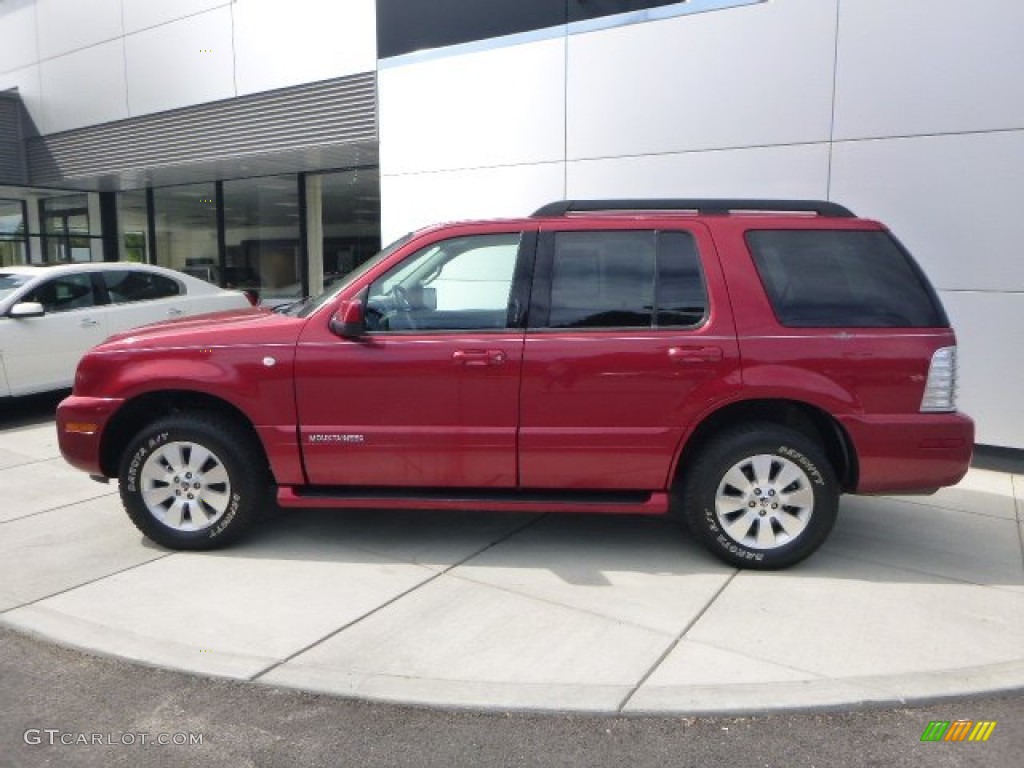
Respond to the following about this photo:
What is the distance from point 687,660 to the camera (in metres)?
3.56

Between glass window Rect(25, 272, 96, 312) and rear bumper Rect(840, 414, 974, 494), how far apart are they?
7.73 m

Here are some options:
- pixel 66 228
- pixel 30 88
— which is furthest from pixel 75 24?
pixel 66 228

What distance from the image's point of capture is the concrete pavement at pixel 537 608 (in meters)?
3.39

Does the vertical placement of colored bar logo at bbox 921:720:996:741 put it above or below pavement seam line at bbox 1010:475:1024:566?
below

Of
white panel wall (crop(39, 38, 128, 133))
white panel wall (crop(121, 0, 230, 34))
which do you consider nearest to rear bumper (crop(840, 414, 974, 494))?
white panel wall (crop(121, 0, 230, 34))

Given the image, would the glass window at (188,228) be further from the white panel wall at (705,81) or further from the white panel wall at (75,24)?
the white panel wall at (705,81)

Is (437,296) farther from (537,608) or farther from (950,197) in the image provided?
(950,197)

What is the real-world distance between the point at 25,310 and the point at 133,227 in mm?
11119

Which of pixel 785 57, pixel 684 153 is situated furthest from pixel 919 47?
pixel 684 153

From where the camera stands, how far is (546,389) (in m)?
4.35

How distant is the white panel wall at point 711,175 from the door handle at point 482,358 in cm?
424

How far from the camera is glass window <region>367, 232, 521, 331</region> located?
14.7ft

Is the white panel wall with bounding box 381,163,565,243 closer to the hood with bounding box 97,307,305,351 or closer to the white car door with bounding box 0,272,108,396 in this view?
the white car door with bounding box 0,272,108,396

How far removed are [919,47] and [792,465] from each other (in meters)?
4.46
